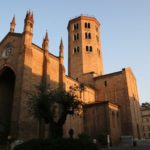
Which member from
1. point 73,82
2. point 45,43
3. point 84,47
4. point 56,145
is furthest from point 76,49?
point 56,145

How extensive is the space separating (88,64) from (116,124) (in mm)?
15869

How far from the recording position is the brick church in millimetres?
24425

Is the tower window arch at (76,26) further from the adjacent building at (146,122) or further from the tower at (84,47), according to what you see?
the adjacent building at (146,122)

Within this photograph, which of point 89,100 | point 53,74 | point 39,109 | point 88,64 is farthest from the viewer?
point 88,64

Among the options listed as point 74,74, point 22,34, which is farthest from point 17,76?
point 74,74

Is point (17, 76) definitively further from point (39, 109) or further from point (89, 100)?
point (89, 100)

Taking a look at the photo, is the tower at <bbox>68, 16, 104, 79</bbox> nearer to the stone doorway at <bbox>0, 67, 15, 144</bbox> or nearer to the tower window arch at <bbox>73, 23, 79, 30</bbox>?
the tower window arch at <bbox>73, 23, 79, 30</bbox>

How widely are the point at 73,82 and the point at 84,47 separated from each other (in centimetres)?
1159

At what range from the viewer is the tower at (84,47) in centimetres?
4344

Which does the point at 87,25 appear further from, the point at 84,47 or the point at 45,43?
the point at 45,43

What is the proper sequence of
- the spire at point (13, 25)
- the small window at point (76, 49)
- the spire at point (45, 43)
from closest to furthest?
1. the spire at point (45, 43)
2. the spire at point (13, 25)
3. the small window at point (76, 49)

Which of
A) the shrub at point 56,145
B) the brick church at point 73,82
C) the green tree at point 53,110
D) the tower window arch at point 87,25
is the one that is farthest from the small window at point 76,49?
the shrub at point 56,145

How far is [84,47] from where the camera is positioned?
44.5 meters

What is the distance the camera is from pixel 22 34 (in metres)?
28.0
